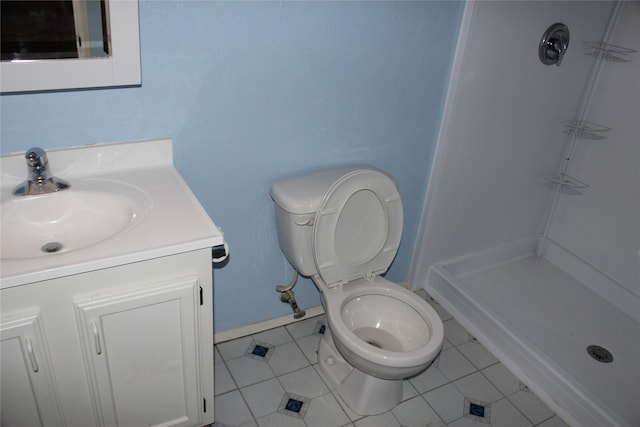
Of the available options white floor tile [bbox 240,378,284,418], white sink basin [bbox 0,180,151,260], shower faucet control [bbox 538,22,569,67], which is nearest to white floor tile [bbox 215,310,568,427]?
white floor tile [bbox 240,378,284,418]

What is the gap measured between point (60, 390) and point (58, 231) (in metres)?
0.42

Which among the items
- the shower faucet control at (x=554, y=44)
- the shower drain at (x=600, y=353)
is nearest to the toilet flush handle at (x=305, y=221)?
the shower faucet control at (x=554, y=44)

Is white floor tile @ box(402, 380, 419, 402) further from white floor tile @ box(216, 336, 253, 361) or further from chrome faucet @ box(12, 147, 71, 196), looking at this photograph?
chrome faucet @ box(12, 147, 71, 196)

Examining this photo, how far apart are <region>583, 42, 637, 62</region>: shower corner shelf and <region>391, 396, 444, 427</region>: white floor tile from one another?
1.64 metres

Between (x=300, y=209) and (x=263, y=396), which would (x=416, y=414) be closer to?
(x=263, y=396)

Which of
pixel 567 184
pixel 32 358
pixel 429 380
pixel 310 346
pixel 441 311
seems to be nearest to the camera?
pixel 32 358

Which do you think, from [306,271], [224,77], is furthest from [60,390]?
[224,77]

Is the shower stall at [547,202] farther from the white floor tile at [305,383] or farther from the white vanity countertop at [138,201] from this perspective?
the white vanity countertop at [138,201]

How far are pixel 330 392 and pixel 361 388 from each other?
0.15 meters

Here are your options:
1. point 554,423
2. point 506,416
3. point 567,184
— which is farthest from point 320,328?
point 567,184

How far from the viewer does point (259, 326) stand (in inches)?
87.0

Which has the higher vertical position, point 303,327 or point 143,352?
point 143,352

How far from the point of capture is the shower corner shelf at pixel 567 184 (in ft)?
8.52

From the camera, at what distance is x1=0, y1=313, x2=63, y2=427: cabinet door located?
1.22 meters
